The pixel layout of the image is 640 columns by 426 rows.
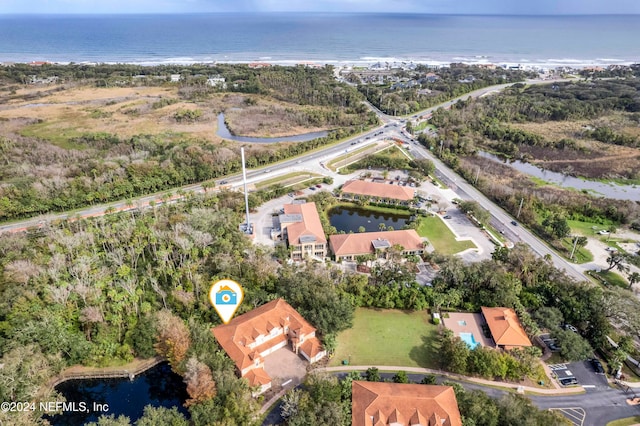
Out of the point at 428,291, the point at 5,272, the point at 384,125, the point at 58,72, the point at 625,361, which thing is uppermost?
the point at 58,72

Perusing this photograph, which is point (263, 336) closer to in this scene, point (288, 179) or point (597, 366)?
point (597, 366)

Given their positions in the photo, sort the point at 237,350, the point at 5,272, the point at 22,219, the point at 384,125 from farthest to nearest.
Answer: the point at 384,125 → the point at 22,219 → the point at 5,272 → the point at 237,350

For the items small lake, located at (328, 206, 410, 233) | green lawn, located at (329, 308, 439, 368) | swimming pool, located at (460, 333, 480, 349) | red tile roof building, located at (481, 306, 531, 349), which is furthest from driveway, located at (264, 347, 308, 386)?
small lake, located at (328, 206, 410, 233)

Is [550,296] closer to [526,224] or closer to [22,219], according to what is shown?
[526,224]

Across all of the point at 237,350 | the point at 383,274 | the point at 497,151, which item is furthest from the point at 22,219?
the point at 497,151

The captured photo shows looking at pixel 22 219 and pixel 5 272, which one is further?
pixel 22 219

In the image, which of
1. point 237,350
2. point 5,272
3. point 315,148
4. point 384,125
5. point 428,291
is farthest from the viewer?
point 384,125
